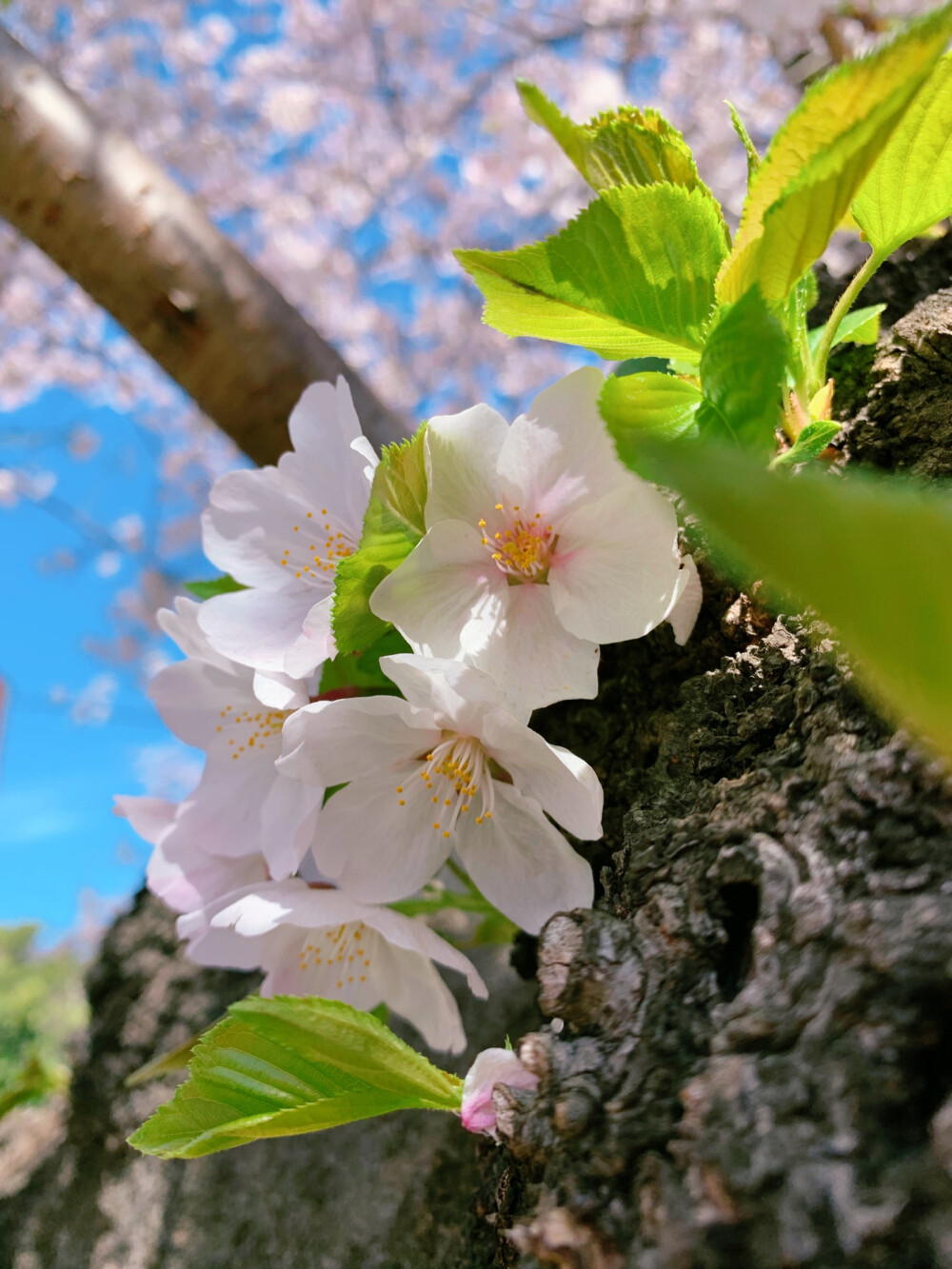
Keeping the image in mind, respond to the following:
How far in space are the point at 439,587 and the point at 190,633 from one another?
23 centimetres

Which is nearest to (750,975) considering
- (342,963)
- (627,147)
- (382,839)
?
(382,839)

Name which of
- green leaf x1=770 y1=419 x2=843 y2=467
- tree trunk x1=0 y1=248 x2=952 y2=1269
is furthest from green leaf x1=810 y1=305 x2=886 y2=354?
green leaf x1=770 y1=419 x2=843 y2=467

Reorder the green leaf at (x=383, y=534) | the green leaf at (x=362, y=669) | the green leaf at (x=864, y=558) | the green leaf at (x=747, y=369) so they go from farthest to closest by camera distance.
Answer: the green leaf at (x=362, y=669) → the green leaf at (x=383, y=534) → the green leaf at (x=747, y=369) → the green leaf at (x=864, y=558)

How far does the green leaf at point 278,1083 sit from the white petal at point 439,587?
0.66ft

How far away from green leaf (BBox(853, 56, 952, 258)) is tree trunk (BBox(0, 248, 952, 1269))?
3.6 inches

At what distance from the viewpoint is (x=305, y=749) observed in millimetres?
493

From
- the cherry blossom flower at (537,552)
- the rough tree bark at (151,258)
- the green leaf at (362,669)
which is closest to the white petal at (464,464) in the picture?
the cherry blossom flower at (537,552)

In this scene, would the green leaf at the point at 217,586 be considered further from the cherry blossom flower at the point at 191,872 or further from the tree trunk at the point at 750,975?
the tree trunk at the point at 750,975

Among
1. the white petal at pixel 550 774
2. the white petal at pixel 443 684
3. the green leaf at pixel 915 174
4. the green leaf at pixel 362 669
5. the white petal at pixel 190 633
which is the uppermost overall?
the white petal at pixel 190 633

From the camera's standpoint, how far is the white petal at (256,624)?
58 centimetres

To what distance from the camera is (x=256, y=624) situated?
61 cm

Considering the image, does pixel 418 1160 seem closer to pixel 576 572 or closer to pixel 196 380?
pixel 576 572

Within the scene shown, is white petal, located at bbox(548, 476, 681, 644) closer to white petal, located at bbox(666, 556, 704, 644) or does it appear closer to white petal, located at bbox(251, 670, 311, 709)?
white petal, located at bbox(666, 556, 704, 644)

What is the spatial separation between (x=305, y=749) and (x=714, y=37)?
472 centimetres
